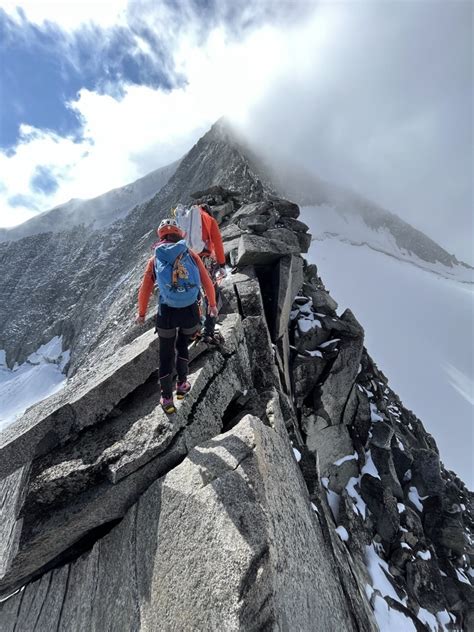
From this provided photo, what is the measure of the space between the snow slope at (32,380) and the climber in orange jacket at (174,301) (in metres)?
28.4

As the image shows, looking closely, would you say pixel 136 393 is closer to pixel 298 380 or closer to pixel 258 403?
pixel 258 403

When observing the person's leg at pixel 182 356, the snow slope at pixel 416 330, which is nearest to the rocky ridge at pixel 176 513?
the person's leg at pixel 182 356

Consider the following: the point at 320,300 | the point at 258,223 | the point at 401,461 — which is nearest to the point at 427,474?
the point at 401,461

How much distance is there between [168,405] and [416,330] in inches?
1730

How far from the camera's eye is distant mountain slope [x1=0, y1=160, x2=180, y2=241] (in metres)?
66.9

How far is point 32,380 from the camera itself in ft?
117

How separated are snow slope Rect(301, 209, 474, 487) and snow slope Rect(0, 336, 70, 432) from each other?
33187 mm

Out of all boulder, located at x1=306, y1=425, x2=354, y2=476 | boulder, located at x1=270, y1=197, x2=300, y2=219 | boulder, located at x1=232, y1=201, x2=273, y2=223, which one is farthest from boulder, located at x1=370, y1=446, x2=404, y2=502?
boulder, located at x1=270, y1=197, x2=300, y2=219

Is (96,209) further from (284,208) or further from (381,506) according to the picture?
(381,506)

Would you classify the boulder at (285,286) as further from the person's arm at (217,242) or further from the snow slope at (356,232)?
the snow slope at (356,232)

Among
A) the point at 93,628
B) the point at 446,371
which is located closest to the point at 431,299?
the point at 446,371

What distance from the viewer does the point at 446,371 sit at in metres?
35.7

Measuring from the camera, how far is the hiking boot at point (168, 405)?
4.51 metres

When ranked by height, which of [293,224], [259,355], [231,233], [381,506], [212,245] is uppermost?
[293,224]
